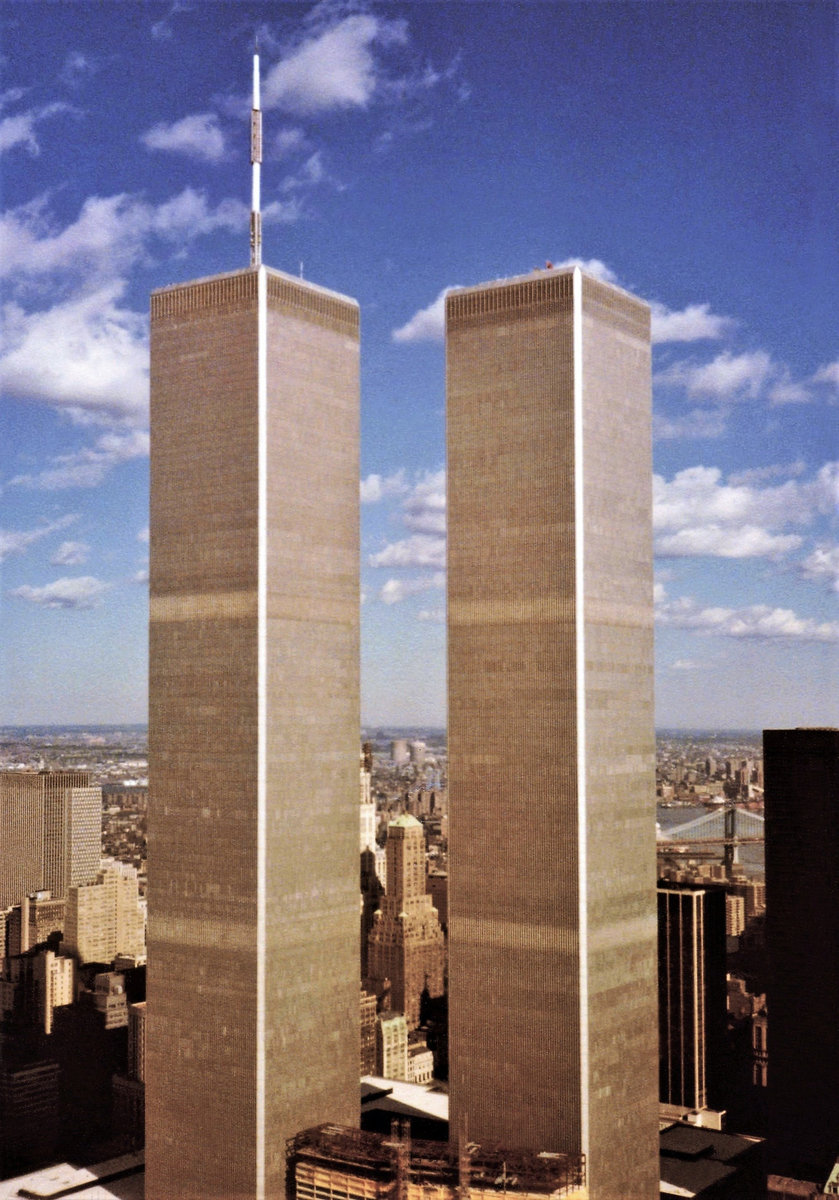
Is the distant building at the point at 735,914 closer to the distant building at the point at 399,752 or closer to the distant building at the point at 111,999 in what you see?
the distant building at the point at 399,752

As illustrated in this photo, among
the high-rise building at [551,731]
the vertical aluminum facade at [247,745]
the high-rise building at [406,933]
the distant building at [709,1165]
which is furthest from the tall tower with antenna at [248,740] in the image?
the high-rise building at [406,933]

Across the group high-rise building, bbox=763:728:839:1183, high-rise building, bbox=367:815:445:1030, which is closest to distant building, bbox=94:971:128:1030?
high-rise building, bbox=367:815:445:1030

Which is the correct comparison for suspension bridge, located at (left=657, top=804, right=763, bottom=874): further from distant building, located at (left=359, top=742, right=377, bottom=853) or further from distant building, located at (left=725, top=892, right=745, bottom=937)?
distant building, located at (left=359, top=742, right=377, bottom=853)

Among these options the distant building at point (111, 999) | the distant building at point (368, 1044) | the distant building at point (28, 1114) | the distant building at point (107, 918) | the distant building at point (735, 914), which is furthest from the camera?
the distant building at point (735, 914)

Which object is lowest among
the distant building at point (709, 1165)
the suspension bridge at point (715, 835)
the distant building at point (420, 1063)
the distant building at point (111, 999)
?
the distant building at point (420, 1063)

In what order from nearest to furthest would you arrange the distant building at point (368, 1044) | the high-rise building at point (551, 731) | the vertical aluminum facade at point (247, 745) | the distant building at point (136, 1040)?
1. the high-rise building at point (551, 731)
2. the vertical aluminum facade at point (247, 745)
3. the distant building at point (136, 1040)
4. the distant building at point (368, 1044)

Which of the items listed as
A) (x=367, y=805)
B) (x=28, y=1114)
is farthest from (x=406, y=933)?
(x=28, y=1114)

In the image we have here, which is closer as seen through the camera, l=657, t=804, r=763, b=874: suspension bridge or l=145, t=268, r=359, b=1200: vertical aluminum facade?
l=145, t=268, r=359, b=1200: vertical aluminum facade
